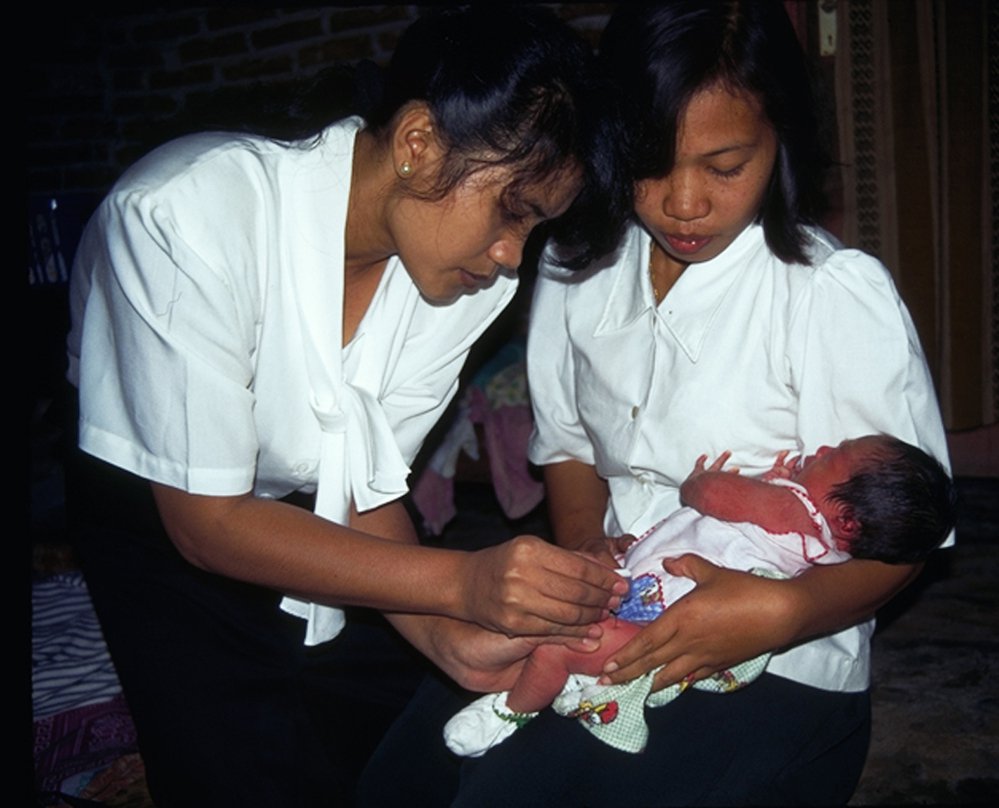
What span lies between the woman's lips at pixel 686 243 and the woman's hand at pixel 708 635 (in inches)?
22.0

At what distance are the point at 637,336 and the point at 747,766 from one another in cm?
74

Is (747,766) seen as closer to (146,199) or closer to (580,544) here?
(580,544)

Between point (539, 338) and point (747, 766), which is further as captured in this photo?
point (539, 338)

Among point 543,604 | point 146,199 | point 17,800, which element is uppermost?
point 146,199

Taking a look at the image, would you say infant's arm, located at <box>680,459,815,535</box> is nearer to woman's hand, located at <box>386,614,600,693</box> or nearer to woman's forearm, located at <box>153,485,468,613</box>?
woman's hand, located at <box>386,614,600,693</box>

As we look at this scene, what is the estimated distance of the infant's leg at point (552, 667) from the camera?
160cm

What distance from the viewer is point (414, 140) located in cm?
157

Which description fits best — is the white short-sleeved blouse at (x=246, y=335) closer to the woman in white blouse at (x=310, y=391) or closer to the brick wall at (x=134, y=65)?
the woman in white blouse at (x=310, y=391)

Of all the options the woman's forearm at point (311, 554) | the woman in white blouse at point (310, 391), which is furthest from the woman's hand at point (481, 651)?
the woman's forearm at point (311, 554)

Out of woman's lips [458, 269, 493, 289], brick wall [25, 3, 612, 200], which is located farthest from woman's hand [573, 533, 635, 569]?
brick wall [25, 3, 612, 200]

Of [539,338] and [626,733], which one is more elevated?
[539,338]

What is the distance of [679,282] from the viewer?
6.07 ft

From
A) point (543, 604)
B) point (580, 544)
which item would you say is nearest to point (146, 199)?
point (543, 604)

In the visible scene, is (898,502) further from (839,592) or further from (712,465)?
(712,465)
